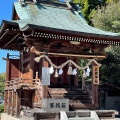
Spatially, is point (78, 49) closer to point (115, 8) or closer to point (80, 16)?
point (80, 16)

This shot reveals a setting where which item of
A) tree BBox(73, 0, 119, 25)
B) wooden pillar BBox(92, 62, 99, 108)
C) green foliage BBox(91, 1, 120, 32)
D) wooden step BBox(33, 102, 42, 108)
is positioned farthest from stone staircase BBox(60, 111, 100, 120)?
tree BBox(73, 0, 119, 25)

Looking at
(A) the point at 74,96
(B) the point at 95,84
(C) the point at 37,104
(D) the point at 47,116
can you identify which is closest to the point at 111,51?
(B) the point at 95,84

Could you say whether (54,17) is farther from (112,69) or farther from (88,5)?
(88,5)

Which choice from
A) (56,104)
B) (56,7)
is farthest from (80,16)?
(56,104)

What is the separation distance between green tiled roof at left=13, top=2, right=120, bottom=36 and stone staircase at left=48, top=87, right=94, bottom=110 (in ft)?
12.1

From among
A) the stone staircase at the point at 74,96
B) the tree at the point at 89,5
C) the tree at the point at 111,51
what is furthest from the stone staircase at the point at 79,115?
the tree at the point at 89,5

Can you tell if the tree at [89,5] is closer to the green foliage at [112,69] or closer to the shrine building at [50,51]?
the green foliage at [112,69]

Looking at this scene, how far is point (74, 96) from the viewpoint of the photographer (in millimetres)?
15008

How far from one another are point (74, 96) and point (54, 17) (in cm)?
513

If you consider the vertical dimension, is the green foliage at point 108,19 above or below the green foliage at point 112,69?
above

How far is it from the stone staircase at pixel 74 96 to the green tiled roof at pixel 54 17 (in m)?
3.68

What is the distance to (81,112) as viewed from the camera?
12.9 meters

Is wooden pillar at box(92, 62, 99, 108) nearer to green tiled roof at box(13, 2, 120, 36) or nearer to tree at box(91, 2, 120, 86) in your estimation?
green tiled roof at box(13, 2, 120, 36)

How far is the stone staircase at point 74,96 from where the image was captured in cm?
1429
